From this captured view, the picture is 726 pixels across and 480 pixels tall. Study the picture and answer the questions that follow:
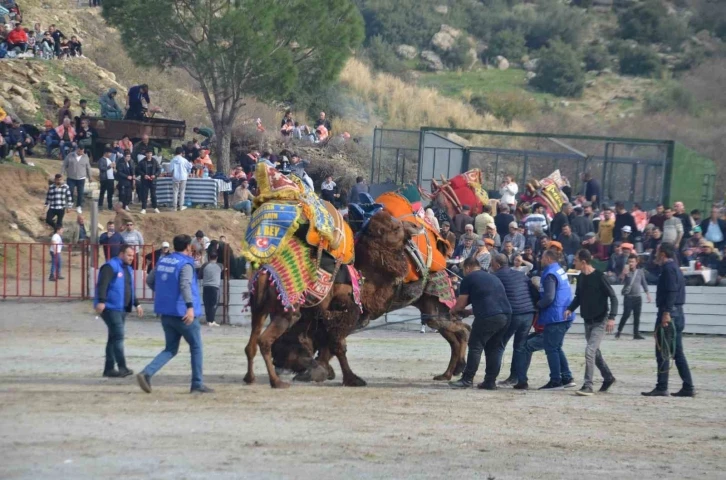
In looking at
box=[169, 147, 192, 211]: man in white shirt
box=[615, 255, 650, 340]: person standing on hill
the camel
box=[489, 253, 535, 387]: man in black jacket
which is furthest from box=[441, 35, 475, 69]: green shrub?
box=[489, 253, 535, 387]: man in black jacket

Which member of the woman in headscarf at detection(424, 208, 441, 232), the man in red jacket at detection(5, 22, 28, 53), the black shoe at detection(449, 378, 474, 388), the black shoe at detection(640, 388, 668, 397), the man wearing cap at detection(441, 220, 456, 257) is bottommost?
the black shoe at detection(449, 378, 474, 388)

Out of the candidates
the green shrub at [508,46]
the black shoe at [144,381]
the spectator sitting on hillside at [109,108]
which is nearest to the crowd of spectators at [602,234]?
the black shoe at [144,381]

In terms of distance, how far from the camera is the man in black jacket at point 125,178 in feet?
Answer: 94.2

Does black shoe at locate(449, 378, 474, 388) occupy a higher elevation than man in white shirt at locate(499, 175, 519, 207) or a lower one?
lower

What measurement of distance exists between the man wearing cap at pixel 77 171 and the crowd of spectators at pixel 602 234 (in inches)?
365

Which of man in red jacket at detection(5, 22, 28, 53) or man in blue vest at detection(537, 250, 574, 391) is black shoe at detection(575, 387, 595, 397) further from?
man in red jacket at detection(5, 22, 28, 53)

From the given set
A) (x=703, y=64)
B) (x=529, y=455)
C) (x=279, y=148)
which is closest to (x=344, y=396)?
(x=529, y=455)

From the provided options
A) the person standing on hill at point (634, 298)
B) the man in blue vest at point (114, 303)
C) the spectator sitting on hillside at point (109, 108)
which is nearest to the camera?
the man in blue vest at point (114, 303)

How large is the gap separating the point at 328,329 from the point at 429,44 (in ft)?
172

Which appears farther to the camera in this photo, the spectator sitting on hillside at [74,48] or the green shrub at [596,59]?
the green shrub at [596,59]

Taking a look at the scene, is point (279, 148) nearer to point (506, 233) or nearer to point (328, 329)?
point (506, 233)

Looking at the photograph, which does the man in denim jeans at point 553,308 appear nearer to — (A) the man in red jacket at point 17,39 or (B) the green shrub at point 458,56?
(A) the man in red jacket at point 17,39

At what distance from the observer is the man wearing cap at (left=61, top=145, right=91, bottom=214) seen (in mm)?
28172

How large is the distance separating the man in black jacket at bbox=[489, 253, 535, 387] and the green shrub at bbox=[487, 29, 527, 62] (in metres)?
52.4
